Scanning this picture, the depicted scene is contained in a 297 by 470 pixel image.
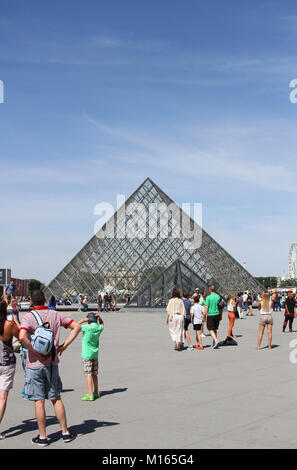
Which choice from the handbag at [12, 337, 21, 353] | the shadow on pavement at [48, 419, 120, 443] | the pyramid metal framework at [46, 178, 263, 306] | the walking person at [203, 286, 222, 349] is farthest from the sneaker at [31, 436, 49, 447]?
the pyramid metal framework at [46, 178, 263, 306]

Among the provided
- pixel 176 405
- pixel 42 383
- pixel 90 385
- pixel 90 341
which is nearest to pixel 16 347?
pixel 90 341

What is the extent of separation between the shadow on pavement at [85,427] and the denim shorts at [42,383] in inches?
19.0

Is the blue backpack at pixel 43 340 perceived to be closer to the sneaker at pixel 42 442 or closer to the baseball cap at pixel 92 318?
the sneaker at pixel 42 442

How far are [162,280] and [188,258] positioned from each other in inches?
532

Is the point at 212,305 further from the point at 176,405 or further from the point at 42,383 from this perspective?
the point at 42,383

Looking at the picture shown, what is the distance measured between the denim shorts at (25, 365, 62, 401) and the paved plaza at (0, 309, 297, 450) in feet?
1.51

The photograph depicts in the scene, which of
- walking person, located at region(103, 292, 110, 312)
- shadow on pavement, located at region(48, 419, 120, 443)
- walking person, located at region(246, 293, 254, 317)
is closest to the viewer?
shadow on pavement, located at region(48, 419, 120, 443)

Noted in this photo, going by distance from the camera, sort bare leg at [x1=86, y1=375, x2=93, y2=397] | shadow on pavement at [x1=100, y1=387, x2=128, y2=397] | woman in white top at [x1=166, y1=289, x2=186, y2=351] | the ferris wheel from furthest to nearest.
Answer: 1. the ferris wheel
2. woman in white top at [x1=166, y1=289, x2=186, y2=351]
3. shadow on pavement at [x1=100, y1=387, x2=128, y2=397]
4. bare leg at [x1=86, y1=375, x2=93, y2=397]

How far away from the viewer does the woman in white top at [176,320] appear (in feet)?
42.6

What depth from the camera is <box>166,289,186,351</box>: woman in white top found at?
13.0m

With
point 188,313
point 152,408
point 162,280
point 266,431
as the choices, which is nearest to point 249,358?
point 188,313

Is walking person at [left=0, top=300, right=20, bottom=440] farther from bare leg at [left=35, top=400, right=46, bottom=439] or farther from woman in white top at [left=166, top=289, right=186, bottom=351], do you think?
woman in white top at [left=166, top=289, right=186, bottom=351]
